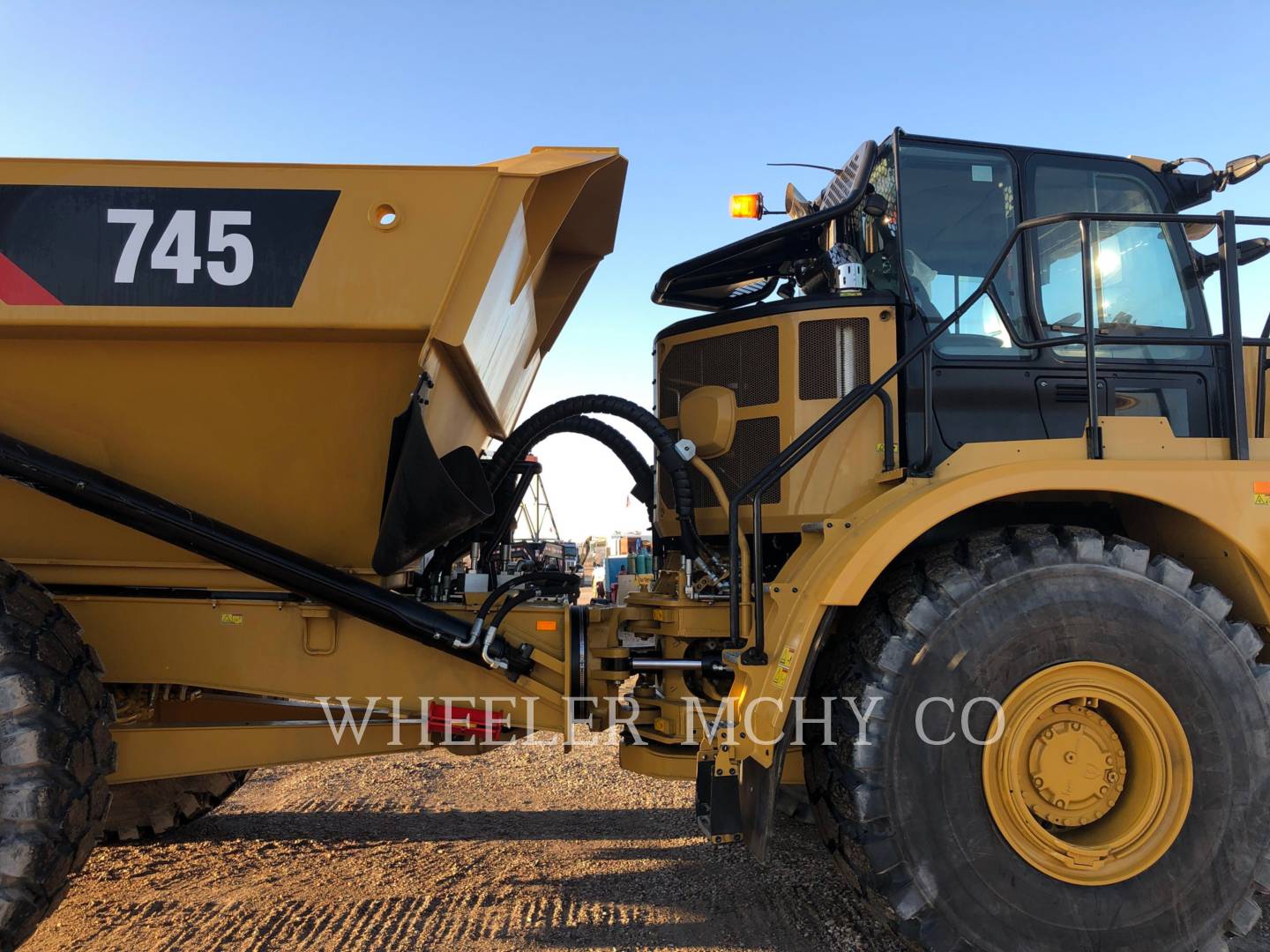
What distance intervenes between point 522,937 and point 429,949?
326mm

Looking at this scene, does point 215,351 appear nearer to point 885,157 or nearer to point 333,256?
point 333,256

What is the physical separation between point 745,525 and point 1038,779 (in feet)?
4.34

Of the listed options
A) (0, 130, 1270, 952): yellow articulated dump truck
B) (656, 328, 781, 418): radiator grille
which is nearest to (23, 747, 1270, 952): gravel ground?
(0, 130, 1270, 952): yellow articulated dump truck

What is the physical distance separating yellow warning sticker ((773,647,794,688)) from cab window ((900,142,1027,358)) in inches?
57.7

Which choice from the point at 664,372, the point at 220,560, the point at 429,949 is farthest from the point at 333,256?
the point at 429,949

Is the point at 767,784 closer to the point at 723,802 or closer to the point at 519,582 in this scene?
the point at 723,802

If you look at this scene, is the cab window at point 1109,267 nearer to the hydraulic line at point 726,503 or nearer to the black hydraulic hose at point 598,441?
the hydraulic line at point 726,503

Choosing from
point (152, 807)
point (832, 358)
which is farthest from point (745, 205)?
point (152, 807)

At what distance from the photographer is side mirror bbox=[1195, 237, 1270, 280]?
3.32 m

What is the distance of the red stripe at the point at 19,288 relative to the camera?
2.59m

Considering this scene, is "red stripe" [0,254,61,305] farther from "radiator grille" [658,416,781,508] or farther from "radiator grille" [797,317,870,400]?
"radiator grille" [797,317,870,400]

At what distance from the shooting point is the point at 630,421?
331 centimetres

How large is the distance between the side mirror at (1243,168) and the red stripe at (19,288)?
437 centimetres

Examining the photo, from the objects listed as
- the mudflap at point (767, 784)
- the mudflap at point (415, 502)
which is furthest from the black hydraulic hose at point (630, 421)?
the mudflap at point (767, 784)
